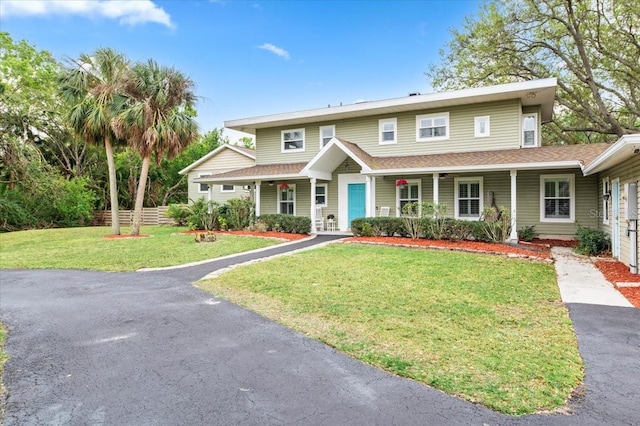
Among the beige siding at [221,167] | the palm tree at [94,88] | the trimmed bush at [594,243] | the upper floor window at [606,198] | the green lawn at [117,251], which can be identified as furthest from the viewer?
the beige siding at [221,167]

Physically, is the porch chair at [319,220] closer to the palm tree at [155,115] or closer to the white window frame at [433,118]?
the white window frame at [433,118]

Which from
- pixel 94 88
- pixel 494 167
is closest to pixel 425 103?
pixel 494 167

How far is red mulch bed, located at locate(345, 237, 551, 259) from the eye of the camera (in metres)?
10.8

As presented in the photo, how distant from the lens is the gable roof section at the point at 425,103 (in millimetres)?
13602

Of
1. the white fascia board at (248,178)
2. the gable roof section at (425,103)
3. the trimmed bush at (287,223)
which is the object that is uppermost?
the gable roof section at (425,103)

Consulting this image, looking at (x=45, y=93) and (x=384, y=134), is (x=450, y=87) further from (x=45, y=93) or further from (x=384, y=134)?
(x=45, y=93)

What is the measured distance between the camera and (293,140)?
18.7 meters

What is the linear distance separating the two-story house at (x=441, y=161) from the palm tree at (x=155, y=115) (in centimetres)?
278

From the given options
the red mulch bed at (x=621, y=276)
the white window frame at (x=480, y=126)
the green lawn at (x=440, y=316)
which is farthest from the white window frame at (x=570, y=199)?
the green lawn at (x=440, y=316)

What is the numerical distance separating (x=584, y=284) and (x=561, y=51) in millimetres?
17890

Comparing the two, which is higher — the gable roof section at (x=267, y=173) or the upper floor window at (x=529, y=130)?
the upper floor window at (x=529, y=130)

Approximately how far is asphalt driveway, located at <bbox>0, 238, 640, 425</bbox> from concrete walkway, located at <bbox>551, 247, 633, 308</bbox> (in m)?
0.52

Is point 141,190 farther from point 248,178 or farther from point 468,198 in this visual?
point 468,198

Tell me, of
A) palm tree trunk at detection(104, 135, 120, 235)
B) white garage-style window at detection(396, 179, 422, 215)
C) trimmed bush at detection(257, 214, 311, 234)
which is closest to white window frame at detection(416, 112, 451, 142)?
white garage-style window at detection(396, 179, 422, 215)
